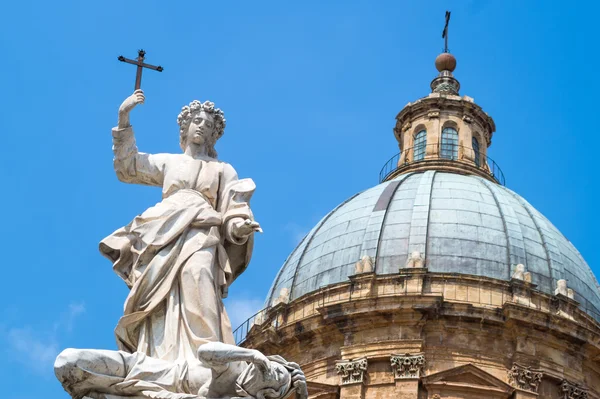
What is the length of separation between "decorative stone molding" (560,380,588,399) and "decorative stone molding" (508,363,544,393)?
2.92ft

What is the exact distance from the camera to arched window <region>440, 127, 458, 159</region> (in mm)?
64250

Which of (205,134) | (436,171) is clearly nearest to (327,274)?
(436,171)

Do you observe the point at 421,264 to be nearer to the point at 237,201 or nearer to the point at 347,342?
the point at 347,342

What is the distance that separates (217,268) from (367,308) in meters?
42.1

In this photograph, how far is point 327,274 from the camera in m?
56.3

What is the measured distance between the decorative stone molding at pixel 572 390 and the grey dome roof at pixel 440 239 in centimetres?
401

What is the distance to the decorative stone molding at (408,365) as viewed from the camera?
51.9m

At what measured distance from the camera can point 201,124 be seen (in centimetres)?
1149

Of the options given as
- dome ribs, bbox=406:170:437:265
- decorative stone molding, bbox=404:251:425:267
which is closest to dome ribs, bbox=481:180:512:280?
dome ribs, bbox=406:170:437:265

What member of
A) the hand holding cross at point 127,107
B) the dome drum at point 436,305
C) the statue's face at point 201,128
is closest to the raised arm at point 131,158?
the hand holding cross at point 127,107

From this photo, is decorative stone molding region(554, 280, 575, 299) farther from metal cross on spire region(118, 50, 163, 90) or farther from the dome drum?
metal cross on spire region(118, 50, 163, 90)

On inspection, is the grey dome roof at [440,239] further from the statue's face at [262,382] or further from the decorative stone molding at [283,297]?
the statue's face at [262,382]

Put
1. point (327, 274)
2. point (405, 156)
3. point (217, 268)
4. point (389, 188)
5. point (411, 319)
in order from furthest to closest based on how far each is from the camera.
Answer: point (405, 156) < point (389, 188) < point (327, 274) < point (411, 319) < point (217, 268)

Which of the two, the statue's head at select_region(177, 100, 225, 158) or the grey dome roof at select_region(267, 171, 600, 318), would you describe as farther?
the grey dome roof at select_region(267, 171, 600, 318)
